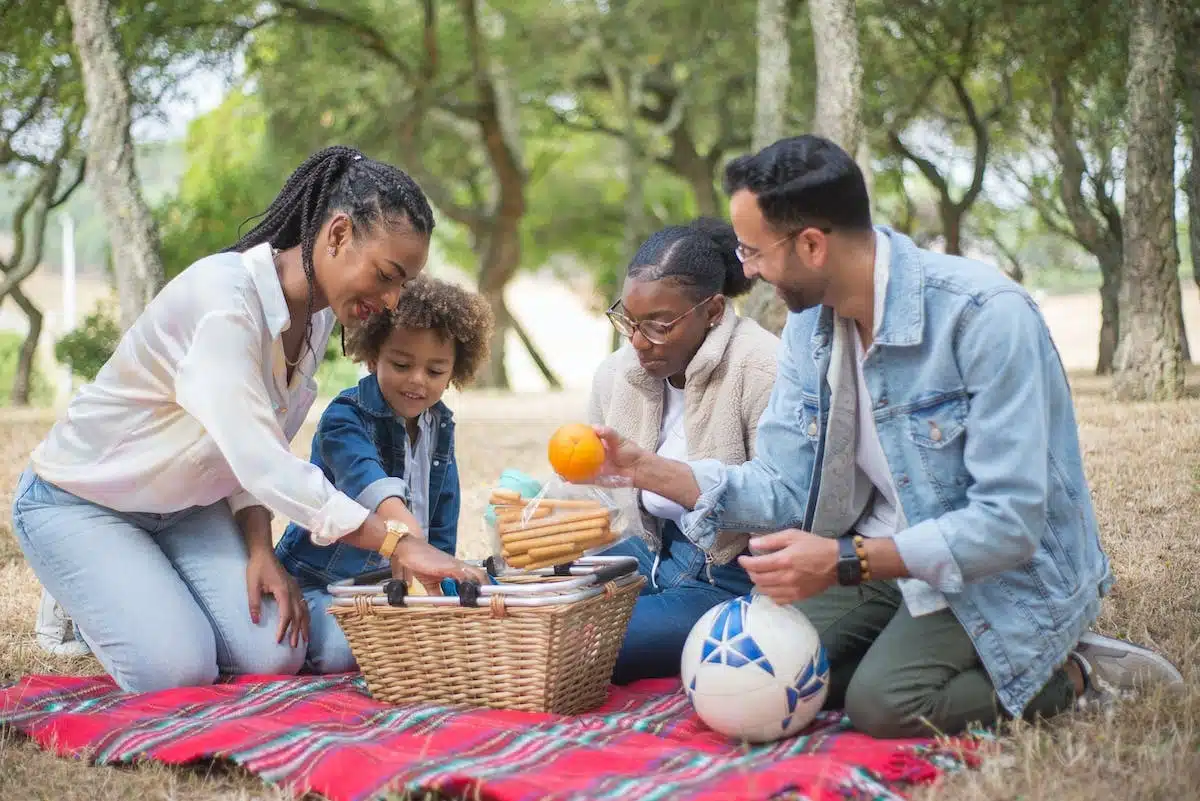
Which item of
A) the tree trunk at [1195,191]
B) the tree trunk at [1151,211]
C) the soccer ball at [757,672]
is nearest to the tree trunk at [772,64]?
the tree trunk at [1151,211]

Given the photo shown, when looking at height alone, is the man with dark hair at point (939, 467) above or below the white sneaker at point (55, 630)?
above

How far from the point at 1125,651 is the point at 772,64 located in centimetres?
999

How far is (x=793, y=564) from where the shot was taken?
130 inches

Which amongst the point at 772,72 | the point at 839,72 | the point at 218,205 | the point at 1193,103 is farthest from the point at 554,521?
the point at 218,205

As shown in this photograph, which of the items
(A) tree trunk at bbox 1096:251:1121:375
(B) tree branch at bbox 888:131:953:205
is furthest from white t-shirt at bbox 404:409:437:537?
(B) tree branch at bbox 888:131:953:205

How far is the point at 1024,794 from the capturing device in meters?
2.95

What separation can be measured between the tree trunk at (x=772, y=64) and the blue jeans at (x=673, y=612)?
28.2 feet

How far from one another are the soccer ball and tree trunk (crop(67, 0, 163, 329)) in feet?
28.8

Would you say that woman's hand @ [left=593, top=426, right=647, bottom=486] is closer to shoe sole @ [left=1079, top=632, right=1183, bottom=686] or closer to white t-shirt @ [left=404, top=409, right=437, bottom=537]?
white t-shirt @ [left=404, top=409, right=437, bottom=537]

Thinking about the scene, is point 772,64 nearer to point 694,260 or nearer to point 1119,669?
point 694,260

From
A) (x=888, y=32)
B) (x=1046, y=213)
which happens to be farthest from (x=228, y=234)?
(x=1046, y=213)

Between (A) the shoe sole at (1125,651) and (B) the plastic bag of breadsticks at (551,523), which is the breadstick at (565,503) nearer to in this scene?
(B) the plastic bag of breadsticks at (551,523)

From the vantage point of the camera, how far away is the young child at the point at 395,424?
181 inches

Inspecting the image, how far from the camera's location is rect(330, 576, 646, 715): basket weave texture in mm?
3695
